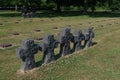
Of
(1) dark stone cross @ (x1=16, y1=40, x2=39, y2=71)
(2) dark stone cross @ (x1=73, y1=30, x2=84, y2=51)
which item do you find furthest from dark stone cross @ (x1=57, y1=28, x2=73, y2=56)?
(1) dark stone cross @ (x1=16, y1=40, x2=39, y2=71)

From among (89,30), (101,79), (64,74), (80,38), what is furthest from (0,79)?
(89,30)

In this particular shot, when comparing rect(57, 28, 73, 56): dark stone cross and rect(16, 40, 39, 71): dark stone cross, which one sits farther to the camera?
rect(57, 28, 73, 56): dark stone cross

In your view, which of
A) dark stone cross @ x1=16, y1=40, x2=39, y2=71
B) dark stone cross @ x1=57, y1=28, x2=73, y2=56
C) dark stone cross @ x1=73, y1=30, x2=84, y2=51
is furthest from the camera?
dark stone cross @ x1=73, y1=30, x2=84, y2=51

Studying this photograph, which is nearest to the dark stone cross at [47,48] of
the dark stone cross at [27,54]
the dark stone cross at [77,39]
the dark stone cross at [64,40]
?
the dark stone cross at [27,54]

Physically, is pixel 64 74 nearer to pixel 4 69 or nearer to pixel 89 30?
pixel 4 69

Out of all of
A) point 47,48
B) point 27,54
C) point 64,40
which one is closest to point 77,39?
point 64,40

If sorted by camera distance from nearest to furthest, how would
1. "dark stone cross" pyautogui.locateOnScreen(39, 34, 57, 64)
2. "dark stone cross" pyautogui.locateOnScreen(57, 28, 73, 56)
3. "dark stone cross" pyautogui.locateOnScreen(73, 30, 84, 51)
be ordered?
"dark stone cross" pyautogui.locateOnScreen(39, 34, 57, 64) < "dark stone cross" pyautogui.locateOnScreen(57, 28, 73, 56) < "dark stone cross" pyautogui.locateOnScreen(73, 30, 84, 51)

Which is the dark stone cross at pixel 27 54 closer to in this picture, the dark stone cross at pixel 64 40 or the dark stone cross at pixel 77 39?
the dark stone cross at pixel 64 40

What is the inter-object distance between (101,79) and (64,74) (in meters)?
1.36

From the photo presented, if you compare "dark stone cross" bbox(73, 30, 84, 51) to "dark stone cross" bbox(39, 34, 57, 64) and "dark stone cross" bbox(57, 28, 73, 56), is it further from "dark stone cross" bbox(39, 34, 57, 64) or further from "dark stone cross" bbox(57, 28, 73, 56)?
"dark stone cross" bbox(39, 34, 57, 64)

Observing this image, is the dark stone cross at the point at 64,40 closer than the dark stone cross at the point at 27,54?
No

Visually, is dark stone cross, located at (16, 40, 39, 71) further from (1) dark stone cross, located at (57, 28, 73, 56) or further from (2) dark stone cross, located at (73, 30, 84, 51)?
(2) dark stone cross, located at (73, 30, 84, 51)

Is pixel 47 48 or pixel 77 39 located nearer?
pixel 47 48

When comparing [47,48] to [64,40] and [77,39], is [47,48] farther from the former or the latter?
[77,39]
